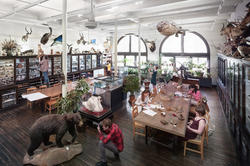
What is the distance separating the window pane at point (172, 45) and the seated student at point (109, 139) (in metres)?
9.00

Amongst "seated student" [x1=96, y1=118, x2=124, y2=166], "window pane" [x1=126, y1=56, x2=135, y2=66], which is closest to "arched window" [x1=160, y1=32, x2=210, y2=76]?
"window pane" [x1=126, y1=56, x2=135, y2=66]

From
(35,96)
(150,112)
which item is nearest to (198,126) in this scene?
(150,112)

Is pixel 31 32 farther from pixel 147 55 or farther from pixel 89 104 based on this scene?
pixel 147 55

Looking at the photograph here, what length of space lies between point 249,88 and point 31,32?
877 cm

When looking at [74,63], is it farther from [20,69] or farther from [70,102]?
[70,102]

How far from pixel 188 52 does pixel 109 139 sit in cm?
908

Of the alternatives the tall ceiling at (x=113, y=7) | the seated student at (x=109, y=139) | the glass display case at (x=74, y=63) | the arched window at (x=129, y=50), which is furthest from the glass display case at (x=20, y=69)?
the arched window at (x=129, y=50)

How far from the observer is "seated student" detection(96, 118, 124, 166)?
2650mm

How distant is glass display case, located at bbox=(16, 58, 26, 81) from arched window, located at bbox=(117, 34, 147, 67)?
719 centimetres

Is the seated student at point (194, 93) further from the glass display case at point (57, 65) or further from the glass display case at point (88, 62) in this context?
the glass display case at point (88, 62)

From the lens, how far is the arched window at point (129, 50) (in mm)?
11575

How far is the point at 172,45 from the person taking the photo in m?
10.3

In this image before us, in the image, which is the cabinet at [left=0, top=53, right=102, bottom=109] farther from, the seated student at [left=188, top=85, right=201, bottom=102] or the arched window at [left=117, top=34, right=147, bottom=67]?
the arched window at [left=117, top=34, right=147, bottom=67]

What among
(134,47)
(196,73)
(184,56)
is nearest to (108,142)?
(196,73)
